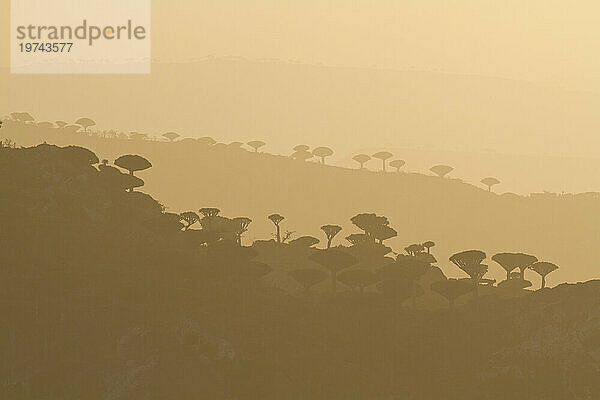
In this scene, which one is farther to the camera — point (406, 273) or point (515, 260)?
point (515, 260)

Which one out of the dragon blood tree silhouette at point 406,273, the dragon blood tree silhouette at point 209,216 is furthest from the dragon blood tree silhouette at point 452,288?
the dragon blood tree silhouette at point 209,216

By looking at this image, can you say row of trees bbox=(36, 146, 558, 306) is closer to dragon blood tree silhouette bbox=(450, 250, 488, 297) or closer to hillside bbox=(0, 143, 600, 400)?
dragon blood tree silhouette bbox=(450, 250, 488, 297)

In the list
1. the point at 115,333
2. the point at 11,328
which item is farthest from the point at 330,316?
the point at 11,328

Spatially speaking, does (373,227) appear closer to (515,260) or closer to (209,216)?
(515,260)

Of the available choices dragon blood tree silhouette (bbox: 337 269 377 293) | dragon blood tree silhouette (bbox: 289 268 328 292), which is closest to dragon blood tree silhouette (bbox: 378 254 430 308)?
dragon blood tree silhouette (bbox: 337 269 377 293)

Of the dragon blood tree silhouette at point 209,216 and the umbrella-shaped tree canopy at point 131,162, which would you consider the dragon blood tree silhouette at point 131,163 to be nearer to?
the umbrella-shaped tree canopy at point 131,162

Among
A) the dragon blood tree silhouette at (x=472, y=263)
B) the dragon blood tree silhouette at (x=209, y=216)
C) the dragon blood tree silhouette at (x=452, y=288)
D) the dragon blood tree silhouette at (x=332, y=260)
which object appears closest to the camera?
the dragon blood tree silhouette at (x=452, y=288)

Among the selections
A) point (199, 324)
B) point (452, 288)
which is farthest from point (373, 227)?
point (199, 324)

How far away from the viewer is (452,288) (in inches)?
3287

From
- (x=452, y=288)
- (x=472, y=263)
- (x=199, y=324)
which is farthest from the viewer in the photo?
(x=472, y=263)

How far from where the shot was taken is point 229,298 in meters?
71.5

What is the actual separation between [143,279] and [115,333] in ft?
29.5

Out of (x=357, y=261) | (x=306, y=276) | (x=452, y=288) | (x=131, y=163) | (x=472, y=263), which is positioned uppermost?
(x=131, y=163)

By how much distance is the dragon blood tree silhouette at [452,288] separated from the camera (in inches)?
3253
